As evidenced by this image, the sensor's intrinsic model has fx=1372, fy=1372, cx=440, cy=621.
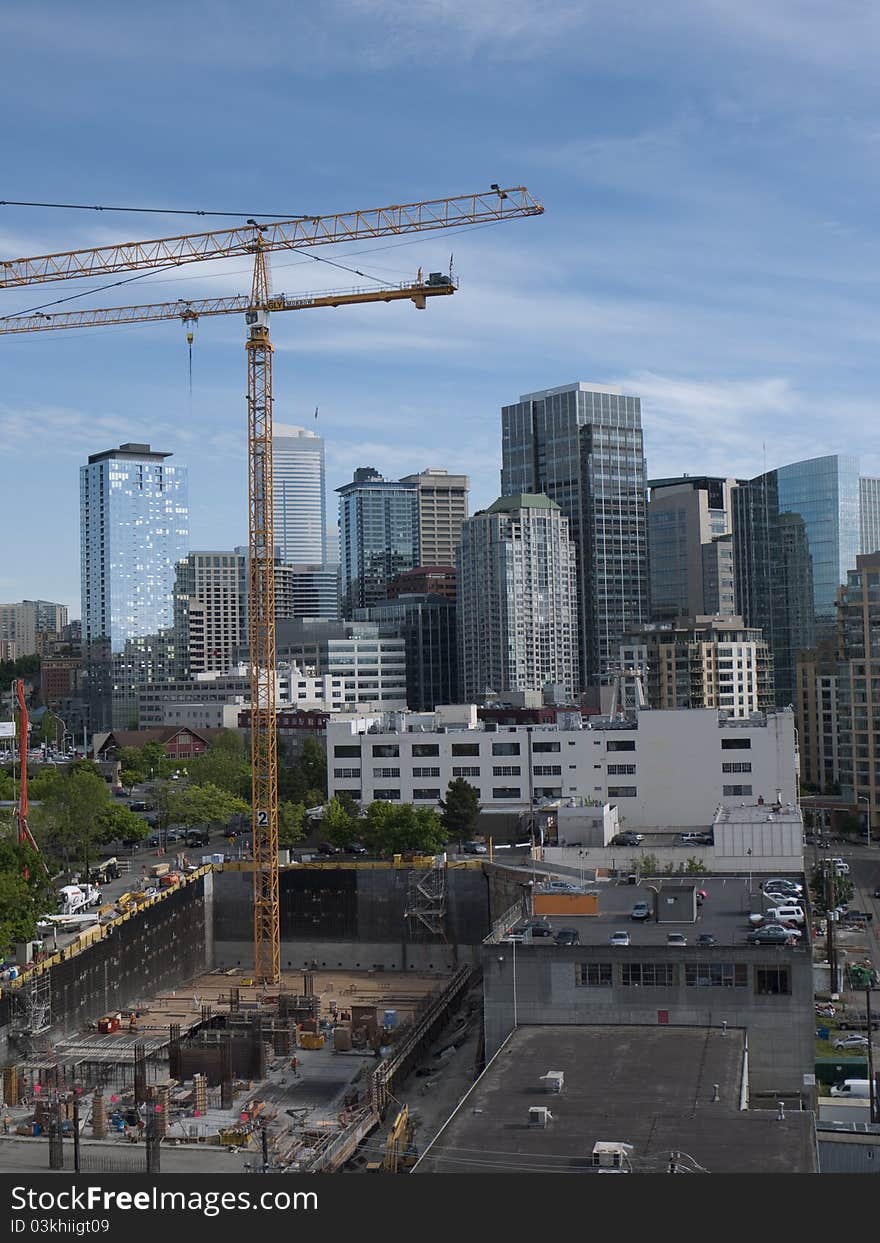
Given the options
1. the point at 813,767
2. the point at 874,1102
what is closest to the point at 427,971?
Result: the point at 874,1102

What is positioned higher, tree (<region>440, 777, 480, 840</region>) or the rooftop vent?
tree (<region>440, 777, 480, 840</region>)

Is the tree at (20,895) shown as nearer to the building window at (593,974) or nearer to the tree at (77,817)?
the tree at (77,817)

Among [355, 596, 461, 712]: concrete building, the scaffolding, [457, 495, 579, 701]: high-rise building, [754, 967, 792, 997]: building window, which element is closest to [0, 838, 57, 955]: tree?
the scaffolding

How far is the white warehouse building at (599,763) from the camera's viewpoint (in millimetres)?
70125

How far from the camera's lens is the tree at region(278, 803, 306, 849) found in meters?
72.0

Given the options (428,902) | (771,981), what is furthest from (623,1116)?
(428,902)

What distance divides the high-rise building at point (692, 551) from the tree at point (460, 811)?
99.3 m

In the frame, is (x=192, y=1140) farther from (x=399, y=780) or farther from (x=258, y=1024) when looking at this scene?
(x=399, y=780)

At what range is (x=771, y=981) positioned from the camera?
36594mm

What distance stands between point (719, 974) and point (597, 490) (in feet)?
464

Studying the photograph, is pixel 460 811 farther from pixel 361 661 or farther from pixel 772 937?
pixel 361 661

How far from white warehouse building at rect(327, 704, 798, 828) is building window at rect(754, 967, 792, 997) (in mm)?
32964

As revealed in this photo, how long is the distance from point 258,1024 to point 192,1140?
12.3m

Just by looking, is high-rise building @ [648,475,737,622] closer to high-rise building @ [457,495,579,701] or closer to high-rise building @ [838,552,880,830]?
high-rise building @ [457,495,579,701]
